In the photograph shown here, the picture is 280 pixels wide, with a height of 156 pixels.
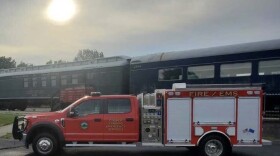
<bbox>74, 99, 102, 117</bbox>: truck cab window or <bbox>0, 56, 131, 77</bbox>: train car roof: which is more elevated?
<bbox>0, 56, 131, 77</bbox>: train car roof

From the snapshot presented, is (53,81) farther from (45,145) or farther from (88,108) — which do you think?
(88,108)

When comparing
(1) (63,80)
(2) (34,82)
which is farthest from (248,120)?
(2) (34,82)

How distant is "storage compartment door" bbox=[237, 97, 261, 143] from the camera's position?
10172mm

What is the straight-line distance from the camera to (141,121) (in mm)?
10625

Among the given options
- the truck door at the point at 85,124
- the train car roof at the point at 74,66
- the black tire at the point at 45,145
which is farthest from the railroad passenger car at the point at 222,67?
the black tire at the point at 45,145

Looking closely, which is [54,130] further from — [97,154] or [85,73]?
[85,73]

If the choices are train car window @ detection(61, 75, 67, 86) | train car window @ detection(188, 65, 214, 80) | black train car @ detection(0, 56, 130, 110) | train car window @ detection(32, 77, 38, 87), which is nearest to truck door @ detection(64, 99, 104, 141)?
train car window @ detection(188, 65, 214, 80)

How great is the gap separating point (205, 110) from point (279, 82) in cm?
614

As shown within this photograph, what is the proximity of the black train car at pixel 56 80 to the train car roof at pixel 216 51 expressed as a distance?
329 centimetres

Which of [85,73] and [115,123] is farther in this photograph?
[85,73]

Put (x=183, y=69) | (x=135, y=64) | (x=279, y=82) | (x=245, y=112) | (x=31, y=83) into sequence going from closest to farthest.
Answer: (x=245, y=112) → (x=279, y=82) → (x=183, y=69) → (x=135, y=64) → (x=31, y=83)

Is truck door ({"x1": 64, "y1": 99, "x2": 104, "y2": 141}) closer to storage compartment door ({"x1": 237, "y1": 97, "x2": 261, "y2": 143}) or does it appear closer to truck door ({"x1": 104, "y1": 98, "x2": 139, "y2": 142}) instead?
truck door ({"x1": 104, "y1": 98, "x2": 139, "y2": 142})

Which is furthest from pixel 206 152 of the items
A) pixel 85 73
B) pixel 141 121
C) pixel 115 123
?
pixel 85 73

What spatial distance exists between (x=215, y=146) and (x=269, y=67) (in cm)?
635
